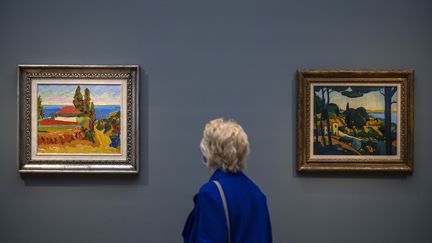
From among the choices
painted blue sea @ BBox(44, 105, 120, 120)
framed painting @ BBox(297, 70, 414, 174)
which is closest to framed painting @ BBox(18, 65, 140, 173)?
painted blue sea @ BBox(44, 105, 120, 120)

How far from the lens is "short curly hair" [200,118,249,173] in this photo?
2.53 metres

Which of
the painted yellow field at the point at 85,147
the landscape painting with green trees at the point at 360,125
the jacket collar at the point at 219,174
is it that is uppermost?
the landscape painting with green trees at the point at 360,125

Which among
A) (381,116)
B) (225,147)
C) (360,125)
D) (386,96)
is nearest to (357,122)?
(360,125)

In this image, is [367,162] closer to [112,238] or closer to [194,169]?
[194,169]

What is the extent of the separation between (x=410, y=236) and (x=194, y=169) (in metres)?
1.71

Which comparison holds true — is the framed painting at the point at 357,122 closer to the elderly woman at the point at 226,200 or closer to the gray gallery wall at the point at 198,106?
the gray gallery wall at the point at 198,106

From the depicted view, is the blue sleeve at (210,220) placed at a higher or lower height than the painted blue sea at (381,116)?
lower

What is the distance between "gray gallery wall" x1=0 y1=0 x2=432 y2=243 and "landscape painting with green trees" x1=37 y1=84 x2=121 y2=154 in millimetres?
206

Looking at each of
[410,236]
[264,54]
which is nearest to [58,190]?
[264,54]

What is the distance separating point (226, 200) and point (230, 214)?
0.07 metres

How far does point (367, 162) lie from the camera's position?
378 centimetres

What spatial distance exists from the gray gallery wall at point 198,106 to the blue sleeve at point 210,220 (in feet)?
4.39

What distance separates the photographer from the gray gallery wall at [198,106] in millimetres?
3785

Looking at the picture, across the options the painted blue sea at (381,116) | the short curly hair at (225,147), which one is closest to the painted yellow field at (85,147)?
the short curly hair at (225,147)
